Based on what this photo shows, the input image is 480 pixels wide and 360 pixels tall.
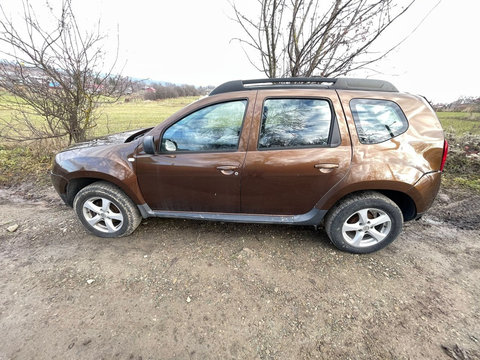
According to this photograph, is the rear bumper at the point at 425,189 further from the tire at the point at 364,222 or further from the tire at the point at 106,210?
the tire at the point at 106,210

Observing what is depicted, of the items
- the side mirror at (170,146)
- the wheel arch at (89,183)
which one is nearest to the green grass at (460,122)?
the side mirror at (170,146)

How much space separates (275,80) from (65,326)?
9.63 ft

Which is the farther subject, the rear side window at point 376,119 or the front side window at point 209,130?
the front side window at point 209,130

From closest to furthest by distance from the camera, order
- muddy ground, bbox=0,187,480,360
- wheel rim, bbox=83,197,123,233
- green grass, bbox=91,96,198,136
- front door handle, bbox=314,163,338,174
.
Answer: muddy ground, bbox=0,187,480,360 < front door handle, bbox=314,163,338,174 < wheel rim, bbox=83,197,123,233 < green grass, bbox=91,96,198,136

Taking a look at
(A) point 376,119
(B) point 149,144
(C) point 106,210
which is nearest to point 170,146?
(B) point 149,144

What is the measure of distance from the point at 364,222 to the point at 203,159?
181cm

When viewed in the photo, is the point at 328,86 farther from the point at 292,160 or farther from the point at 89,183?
the point at 89,183

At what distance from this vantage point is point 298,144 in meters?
2.12

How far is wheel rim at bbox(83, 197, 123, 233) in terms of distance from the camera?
8.39 ft

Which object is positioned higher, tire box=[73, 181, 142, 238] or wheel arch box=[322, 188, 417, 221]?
wheel arch box=[322, 188, 417, 221]

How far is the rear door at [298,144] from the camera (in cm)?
207

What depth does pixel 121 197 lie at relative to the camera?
8.14ft

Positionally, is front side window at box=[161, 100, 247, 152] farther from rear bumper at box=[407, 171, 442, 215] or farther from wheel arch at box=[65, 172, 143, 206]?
rear bumper at box=[407, 171, 442, 215]

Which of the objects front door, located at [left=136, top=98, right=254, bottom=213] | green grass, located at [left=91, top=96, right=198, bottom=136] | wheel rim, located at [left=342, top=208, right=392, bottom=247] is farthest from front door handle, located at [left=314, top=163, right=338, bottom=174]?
green grass, located at [left=91, top=96, right=198, bottom=136]
